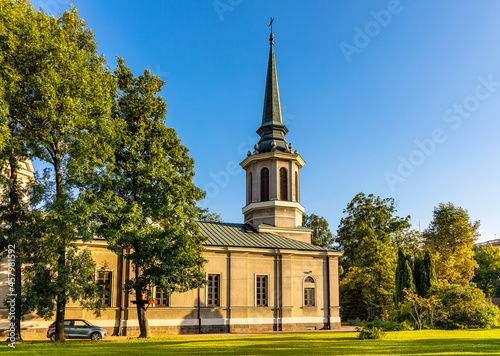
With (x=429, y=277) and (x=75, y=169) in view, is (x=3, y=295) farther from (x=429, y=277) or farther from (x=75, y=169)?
(x=429, y=277)

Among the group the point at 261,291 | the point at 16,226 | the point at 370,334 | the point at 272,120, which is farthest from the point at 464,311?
the point at 16,226

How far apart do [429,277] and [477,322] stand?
298 inches

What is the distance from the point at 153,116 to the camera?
82.5 feet

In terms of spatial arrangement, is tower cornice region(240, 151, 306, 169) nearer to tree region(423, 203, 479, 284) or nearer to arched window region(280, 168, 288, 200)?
arched window region(280, 168, 288, 200)

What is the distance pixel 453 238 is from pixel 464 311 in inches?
1025

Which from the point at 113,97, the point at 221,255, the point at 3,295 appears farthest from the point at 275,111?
the point at 3,295

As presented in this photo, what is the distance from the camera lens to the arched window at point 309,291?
108ft

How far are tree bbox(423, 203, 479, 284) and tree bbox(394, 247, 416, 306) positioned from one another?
43.8ft

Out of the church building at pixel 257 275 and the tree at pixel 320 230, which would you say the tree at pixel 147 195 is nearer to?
the church building at pixel 257 275

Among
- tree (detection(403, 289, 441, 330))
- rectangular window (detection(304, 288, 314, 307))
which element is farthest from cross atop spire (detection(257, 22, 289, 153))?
tree (detection(403, 289, 441, 330))

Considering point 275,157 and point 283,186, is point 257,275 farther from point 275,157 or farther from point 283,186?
point 275,157

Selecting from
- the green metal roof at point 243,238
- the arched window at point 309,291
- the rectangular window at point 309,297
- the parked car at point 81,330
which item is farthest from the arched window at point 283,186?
the parked car at point 81,330

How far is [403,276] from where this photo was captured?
36.4 m

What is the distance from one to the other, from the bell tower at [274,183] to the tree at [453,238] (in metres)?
21.6
